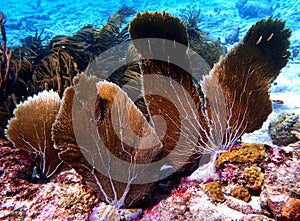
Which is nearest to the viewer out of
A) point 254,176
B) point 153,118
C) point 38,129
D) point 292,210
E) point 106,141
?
point 292,210

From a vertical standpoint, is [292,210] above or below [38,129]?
below

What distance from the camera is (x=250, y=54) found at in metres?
2.60

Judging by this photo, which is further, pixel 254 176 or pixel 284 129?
pixel 284 129

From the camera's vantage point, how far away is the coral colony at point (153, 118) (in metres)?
2.09

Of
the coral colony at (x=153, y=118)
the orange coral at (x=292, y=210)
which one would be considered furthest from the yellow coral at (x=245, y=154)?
the orange coral at (x=292, y=210)

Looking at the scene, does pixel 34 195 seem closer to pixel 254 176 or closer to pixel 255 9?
pixel 254 176

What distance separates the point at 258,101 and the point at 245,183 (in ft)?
3.32

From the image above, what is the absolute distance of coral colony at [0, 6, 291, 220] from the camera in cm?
209

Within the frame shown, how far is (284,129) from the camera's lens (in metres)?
4.62

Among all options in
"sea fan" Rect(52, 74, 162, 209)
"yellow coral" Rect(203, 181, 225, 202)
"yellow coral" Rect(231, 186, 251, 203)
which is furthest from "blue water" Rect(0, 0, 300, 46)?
"sea fan" Rect(52, 74, 162, 209)

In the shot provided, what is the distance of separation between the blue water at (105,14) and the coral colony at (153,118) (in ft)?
43.4

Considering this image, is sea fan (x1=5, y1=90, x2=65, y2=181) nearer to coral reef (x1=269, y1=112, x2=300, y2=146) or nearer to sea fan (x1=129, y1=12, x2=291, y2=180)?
sea fan (x1=129, y1=12, x2=291, y2=180)

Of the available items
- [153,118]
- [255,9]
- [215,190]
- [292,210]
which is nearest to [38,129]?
[153,118]

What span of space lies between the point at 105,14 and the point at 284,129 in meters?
24.6
